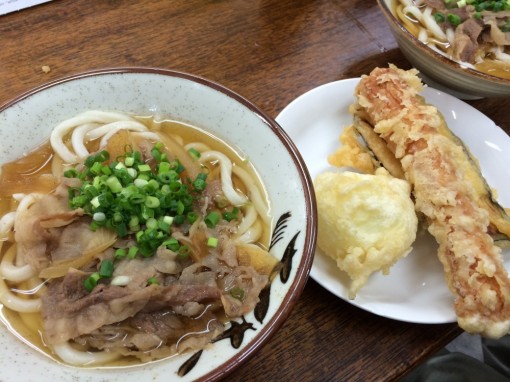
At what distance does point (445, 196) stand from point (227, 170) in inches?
33.9

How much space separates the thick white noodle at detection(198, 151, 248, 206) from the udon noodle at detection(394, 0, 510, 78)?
52.1 inches

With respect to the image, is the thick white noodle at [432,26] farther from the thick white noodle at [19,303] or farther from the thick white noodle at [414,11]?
the thick white noodle at [19,303]

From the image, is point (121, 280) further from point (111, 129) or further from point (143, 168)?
point (111, 129)

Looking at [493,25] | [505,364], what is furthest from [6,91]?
[505,364]

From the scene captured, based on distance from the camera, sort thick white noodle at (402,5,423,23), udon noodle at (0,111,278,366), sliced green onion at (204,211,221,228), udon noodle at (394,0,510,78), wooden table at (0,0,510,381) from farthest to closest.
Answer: thick white noodle at (402,5,423,23) < udon noodle at (394,0,510,78) < wooden table at (0,0,510,381) < sliced green onion at (204,211,221,228) < udon noodle at (0,111,278,366)

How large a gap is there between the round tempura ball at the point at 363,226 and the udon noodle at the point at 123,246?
0.92 feet

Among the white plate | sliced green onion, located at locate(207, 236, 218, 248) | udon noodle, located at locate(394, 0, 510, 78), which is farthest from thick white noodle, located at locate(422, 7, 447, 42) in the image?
sliced green onion, located at locate(207, 236, 218, 248)

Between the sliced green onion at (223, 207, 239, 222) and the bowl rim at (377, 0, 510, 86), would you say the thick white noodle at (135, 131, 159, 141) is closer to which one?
the sliced green onion at (223, 207, 239, 222)

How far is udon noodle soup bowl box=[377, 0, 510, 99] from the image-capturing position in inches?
76.3

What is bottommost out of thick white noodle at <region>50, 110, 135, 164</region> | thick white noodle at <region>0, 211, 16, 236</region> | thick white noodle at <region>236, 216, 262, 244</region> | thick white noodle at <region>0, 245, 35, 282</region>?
thick white noodle at <region>236, 216, 262, 244</region>

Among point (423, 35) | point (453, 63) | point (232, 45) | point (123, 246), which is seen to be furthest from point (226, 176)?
point (423, 35)

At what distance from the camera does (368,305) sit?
154 centimetres

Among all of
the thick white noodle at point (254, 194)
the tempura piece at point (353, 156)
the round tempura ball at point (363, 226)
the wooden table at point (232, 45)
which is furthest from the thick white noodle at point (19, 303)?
the tempura piece at point (353, 156)

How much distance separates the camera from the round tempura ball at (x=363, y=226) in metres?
1.56
